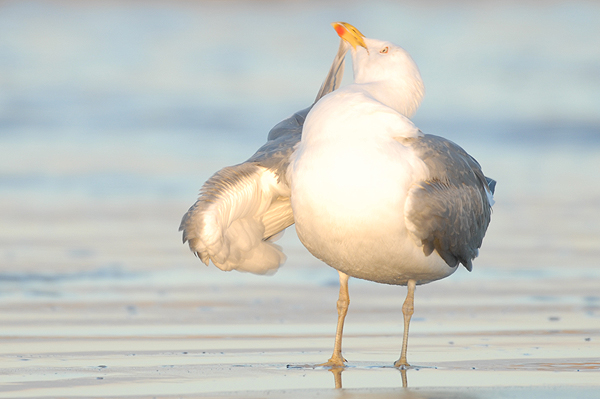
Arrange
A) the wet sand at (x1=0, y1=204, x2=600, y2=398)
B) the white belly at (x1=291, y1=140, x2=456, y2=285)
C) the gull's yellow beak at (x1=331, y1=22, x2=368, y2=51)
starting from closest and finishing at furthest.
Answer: the wet sand at (x1=0, y1=204, x2=600, y2=398), the white belly at (x1=291, y1=140, x2=456, y2=285), the gull's yellow beak at (x1=331, y1=22, x2=368, y2=51)

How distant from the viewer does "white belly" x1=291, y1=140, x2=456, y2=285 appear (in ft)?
20.9

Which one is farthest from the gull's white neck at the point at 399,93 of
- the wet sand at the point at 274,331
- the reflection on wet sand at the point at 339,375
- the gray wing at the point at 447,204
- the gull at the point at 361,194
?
the reflection on wet sand at the point at 339,375

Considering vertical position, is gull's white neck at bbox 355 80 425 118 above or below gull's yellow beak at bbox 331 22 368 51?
below

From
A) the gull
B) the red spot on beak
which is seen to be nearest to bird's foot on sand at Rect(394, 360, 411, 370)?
the gull

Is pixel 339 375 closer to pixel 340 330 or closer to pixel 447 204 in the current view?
pixel 340 330

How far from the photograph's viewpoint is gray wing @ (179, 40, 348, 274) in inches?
274

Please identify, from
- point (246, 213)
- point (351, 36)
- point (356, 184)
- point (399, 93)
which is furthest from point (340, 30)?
point (356, 184)

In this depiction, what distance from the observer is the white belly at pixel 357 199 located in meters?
6.37

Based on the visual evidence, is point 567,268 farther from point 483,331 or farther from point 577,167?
point 577,167

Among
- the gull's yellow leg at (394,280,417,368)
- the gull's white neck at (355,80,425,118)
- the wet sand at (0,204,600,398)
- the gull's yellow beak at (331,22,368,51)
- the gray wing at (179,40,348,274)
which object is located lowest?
the wet sand at (0,204,600,398)

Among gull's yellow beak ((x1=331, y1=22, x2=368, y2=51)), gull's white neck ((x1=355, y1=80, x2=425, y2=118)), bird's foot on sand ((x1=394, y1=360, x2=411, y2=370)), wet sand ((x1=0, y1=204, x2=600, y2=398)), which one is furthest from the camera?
gull's yellow beak ((x1=331, y1=22, x2=368, y2=51))

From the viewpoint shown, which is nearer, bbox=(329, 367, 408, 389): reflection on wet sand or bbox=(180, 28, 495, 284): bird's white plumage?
bbox=(329, 367, 408, 389): reflection on wet sand

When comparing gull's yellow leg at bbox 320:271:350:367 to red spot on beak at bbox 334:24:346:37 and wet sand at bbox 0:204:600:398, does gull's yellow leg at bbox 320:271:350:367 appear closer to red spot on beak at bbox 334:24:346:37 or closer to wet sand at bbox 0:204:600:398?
wet sand at bbox 0:204:600:398

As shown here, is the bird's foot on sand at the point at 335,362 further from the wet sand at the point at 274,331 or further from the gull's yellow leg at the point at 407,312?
the gull's yellow leg at the point at 407,312
